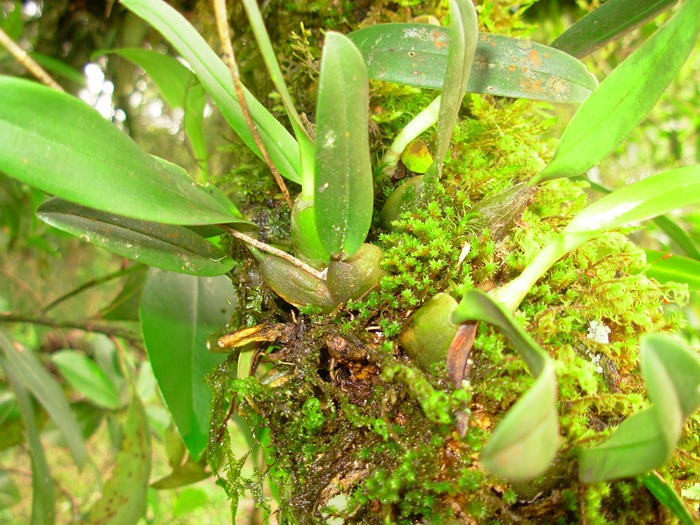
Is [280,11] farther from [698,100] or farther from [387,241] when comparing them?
[698,100]

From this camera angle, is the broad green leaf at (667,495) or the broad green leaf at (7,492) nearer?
the broad green leaf at (667,495)

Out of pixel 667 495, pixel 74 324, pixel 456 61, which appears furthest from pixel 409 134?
pixel 74 324

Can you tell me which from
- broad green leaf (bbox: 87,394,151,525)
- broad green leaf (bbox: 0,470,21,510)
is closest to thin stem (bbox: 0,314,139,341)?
broad green leaf (bbox: 87,394,151,525)

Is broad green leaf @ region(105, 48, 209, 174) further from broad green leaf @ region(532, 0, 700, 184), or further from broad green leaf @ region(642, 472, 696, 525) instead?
broad green leaf @ region(642, 472, 696, 525)

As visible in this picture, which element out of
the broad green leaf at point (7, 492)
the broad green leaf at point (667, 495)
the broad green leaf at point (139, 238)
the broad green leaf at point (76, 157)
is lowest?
the broad green leaf at point (7, 492)

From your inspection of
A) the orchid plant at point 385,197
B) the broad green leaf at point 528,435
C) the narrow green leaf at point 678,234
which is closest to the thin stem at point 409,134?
the orchid plant at point 385,197

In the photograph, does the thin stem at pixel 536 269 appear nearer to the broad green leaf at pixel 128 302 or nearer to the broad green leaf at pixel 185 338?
the broad green leaf at pixel 185 338

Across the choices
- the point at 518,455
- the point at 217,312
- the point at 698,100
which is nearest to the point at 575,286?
the point at 518,455
